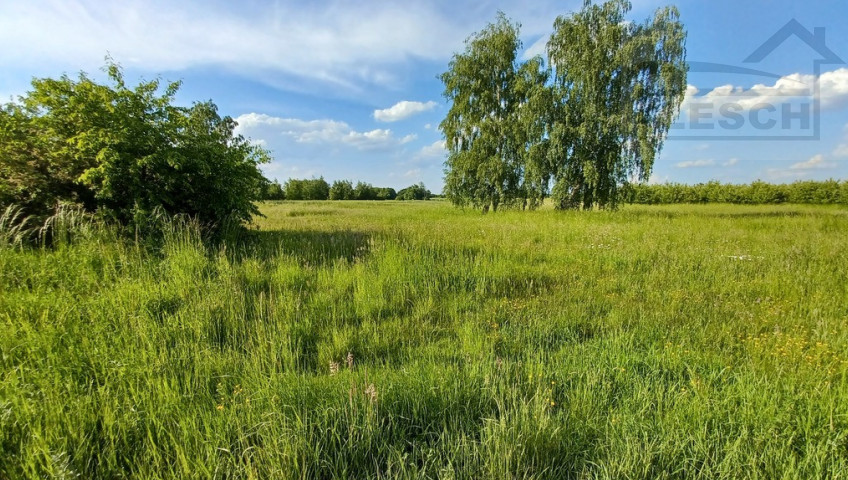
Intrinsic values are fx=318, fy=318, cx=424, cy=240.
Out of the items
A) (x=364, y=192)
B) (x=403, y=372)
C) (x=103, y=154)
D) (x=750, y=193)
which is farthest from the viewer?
(x=364, y=192)

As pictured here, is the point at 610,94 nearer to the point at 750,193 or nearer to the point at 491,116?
the point at 491,116

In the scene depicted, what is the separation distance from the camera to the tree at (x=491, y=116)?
21.6m

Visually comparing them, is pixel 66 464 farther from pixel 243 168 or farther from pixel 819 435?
pixel 243 168

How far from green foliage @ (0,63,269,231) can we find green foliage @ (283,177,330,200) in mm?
86512

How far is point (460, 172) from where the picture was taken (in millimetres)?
23703

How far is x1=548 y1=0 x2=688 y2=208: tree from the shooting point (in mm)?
17750

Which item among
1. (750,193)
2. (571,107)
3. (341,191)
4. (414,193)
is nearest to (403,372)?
(571,107)

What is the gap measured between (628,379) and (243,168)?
26.3 feet

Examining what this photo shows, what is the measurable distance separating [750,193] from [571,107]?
136 ft

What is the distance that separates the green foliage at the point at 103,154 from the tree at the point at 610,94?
18718 millimetres

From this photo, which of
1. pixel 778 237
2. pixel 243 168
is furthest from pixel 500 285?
pixel 778 237

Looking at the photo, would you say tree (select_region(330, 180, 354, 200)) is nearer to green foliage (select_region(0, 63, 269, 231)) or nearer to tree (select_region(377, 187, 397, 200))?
tree (select_region(377, 187, 397, 200))

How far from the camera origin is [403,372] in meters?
2.48

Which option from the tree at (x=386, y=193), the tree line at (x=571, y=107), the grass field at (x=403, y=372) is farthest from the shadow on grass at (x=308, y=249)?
the tree at (x=386, y=193)
